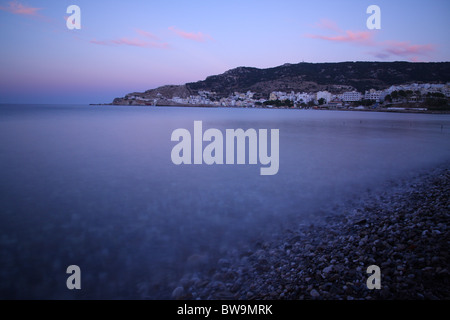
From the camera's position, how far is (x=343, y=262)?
12.8 ft

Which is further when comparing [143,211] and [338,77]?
[338,77]

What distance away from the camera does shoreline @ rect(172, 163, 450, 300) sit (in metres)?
3.20

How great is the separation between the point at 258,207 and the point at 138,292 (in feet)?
13.5

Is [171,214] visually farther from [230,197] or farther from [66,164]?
[66,164]

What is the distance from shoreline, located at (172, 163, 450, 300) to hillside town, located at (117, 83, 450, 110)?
116140 millimetres

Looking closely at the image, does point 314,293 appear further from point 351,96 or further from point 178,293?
point 351,96

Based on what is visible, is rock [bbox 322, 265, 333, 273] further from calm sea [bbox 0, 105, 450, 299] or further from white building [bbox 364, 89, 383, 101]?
white building [bbox 364, 89, 383, 101]

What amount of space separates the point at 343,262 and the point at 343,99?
503 ft

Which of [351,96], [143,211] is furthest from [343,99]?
[143,211]

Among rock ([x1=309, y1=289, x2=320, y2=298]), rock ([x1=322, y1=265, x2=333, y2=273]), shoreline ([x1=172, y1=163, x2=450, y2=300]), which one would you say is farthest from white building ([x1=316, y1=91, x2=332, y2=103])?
rock ([x1=309, y1=289, x2=320, y2=298])

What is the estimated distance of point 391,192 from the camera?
792cm

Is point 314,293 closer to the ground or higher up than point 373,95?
closer to the ground

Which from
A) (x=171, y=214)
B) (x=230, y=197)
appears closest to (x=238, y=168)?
(x=230, y=197)

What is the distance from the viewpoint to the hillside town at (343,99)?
105 meters
